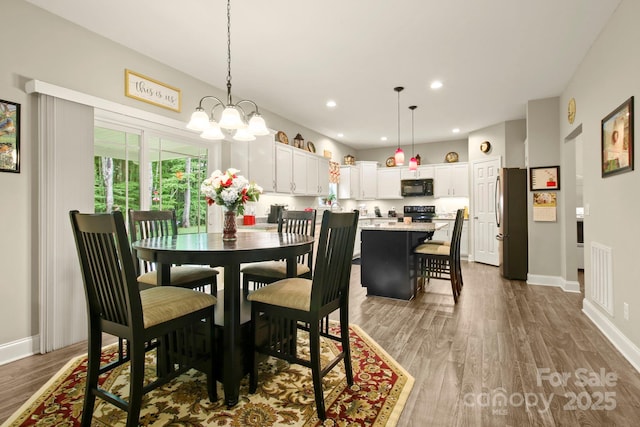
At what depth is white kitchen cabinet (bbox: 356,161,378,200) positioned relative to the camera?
8117mm

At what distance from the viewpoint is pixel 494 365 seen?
2250 millimetres

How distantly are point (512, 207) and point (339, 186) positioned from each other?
3765 millimetres

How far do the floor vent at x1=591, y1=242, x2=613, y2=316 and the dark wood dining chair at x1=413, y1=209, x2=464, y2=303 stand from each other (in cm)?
127

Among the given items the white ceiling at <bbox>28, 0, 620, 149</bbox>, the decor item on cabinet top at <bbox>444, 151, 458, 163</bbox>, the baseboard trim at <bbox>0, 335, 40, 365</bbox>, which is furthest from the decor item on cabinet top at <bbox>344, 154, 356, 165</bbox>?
the baseboard trim at <bbox>0, 335, 40, 365</bbox>

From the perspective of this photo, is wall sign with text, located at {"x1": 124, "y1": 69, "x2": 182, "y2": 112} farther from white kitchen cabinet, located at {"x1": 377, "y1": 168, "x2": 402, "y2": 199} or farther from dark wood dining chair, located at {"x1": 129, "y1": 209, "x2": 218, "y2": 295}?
white kitchen cabinet, located at {"x1": 377, "y1": 168, "x2": 402, "y2": 199}

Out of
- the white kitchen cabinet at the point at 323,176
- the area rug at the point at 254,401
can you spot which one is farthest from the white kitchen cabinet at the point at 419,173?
the area rug at the point at 254,401

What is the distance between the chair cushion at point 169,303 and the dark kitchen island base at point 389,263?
2.62 meters

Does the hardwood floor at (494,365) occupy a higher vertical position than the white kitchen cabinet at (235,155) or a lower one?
lower

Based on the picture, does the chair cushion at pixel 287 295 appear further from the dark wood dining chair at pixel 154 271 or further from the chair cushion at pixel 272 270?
the dark wood dining chair at pixel 154 271

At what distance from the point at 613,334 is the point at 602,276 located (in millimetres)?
547

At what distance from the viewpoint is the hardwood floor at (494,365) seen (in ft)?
5.73

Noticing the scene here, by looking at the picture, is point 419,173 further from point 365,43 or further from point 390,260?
point 365,43

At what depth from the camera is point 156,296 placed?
67.9 inches

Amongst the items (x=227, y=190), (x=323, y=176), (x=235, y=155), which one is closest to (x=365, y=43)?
(x=227, y=190)
